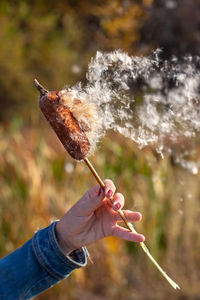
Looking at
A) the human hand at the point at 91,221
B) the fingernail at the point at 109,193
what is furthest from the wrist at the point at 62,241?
the fingernail at the point at 109,193

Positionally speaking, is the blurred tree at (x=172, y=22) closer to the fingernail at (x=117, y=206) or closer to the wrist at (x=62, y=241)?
the wrist at (x=62, y=241)

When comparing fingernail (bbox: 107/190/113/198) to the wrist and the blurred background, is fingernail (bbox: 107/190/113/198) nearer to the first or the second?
the wrist

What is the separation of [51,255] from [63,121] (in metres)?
0.39

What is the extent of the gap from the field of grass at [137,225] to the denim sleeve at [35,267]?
1.41 metres

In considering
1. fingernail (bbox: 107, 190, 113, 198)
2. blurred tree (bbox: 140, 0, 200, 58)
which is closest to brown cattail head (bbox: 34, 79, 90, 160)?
fingernail (bbox: 107, 190, 113, 198)

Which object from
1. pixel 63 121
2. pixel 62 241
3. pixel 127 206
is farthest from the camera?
pixel 127 206

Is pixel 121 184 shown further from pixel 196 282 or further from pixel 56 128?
pixel 56 128

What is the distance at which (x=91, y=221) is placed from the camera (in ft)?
3.76

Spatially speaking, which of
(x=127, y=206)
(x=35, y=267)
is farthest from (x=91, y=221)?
(x=127, y=206)

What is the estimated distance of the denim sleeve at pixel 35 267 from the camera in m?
1.18

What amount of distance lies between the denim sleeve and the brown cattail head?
0.30 metres

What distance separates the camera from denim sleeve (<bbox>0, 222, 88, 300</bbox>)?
46.3 inches

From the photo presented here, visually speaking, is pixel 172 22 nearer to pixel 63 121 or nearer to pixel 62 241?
pixel 62 241

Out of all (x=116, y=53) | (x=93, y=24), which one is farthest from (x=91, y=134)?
(x=93, y=24)
